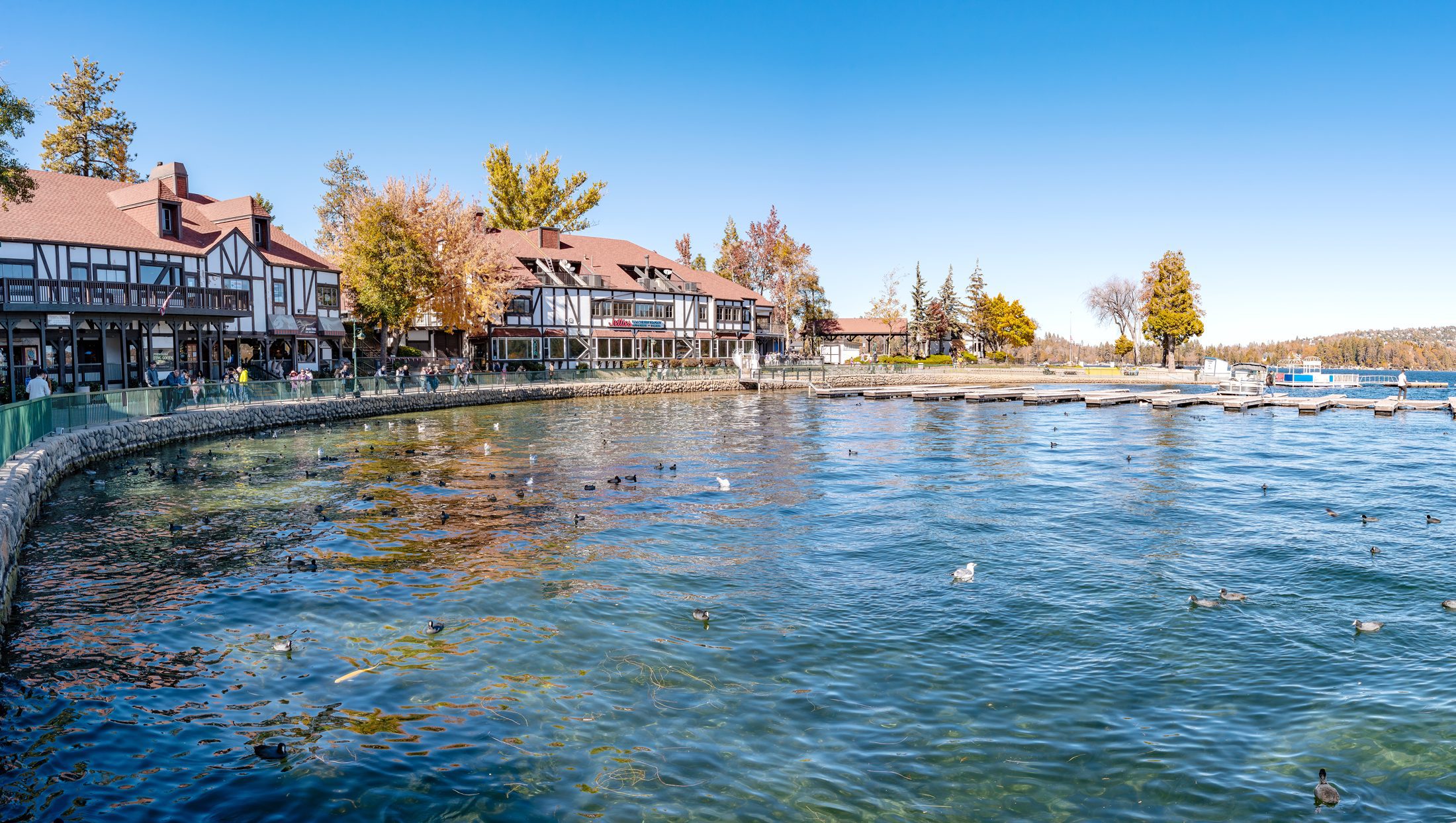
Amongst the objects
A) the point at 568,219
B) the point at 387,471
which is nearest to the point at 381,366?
the point at 387,471

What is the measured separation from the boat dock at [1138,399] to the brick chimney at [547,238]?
24.6 meters

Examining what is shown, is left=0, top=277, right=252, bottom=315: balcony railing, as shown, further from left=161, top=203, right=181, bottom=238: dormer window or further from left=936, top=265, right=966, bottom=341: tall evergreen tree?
left=936, top=265, right=966, bottom=341: tall evergreen tree

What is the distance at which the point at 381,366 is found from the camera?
2101 inches

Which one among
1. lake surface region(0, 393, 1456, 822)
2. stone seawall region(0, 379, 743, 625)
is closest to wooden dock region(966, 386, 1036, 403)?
stone seawall region(0, 379, 743, 625)

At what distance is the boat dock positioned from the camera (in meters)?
57.3

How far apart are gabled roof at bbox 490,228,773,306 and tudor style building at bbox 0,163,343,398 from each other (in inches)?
718

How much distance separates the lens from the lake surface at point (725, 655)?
27.8 feet

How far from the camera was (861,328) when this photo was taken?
106 metres

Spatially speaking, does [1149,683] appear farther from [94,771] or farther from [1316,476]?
[1316,476]

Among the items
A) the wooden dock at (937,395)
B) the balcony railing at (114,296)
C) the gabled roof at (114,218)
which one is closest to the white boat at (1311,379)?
the wooden dock at (937,395)

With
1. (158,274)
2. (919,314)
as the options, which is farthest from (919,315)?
(158,274)

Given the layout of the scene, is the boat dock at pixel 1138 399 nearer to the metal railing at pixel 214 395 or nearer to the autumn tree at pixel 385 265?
the metal railing at pixel 214 395

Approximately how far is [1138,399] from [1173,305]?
4566cm

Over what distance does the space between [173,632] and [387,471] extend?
1484cm
